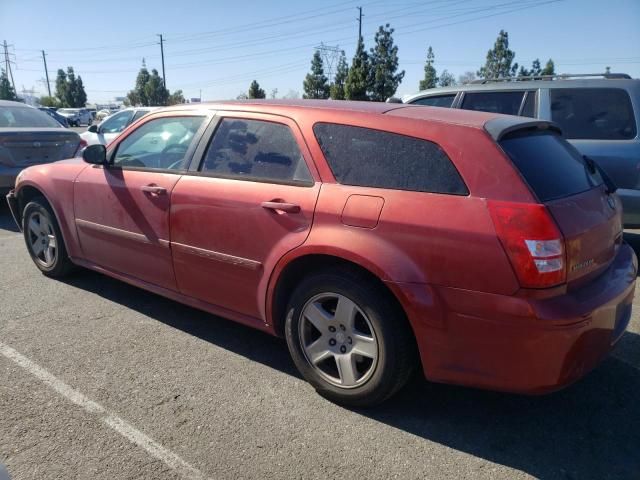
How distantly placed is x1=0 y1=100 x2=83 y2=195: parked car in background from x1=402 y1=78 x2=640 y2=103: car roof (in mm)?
5187

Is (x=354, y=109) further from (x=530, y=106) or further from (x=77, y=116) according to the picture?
(x=77, y=116)

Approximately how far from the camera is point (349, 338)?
278 cm

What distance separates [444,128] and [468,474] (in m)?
1.66

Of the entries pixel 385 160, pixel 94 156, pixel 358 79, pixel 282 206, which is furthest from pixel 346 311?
pixel 358 79

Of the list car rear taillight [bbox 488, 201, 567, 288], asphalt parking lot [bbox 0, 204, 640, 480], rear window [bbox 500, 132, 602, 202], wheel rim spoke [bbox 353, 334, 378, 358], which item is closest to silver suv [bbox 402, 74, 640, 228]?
asphalt parking lot [bbox 0, 204, 640, 480]

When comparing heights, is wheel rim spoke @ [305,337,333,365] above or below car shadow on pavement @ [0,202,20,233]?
above

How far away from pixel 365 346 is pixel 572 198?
1283 mm

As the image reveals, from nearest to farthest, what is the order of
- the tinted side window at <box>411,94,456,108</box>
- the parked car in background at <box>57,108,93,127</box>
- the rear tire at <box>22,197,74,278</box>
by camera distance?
the rear tire at <box>22,197,74,278</box> < the tinted side window at <box>411,94,456,108</box> < the parked car in background at <box>57,108,93,127</box>

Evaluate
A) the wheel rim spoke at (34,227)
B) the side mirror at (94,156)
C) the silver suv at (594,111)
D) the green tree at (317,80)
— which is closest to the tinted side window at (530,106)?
the silver suv at (594,111)

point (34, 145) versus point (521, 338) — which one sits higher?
point (34, 145)

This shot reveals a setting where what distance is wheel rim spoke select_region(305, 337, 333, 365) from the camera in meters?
2.90

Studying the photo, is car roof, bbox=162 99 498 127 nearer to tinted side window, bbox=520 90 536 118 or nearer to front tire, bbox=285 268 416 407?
front tire, bbox=285 268 416 407

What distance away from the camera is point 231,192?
125 inches

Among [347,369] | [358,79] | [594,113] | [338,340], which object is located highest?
[358,79]
